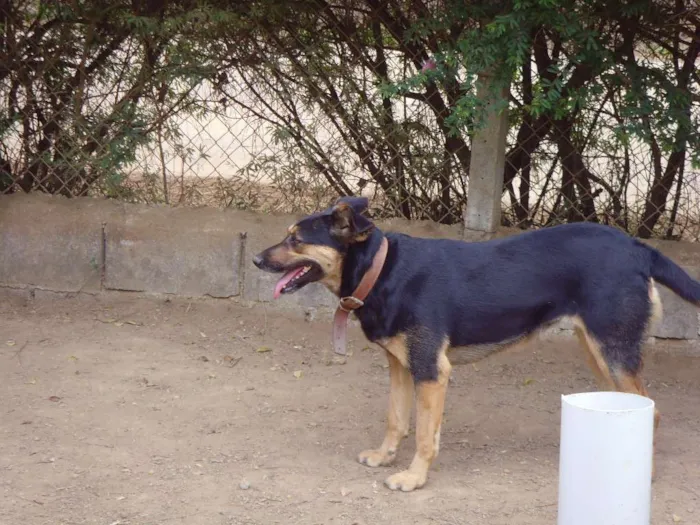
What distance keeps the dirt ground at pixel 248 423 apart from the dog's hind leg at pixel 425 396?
4.3 inches

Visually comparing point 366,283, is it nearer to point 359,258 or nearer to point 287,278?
point 359,258

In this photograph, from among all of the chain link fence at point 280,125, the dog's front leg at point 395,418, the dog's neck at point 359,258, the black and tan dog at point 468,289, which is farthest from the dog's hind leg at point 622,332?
the chain link fence at point 280,125

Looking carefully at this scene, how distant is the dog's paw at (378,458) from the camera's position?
4875mm

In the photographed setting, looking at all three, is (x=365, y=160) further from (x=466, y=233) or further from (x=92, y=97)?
→ (x=92, y=97)

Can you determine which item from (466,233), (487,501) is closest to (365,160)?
(466,233)

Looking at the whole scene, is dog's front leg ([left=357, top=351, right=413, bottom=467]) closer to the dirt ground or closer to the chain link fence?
the dirt ground

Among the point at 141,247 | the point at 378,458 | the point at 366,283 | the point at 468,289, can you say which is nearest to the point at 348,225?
the point at 366,283

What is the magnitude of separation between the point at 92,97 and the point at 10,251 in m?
1.36

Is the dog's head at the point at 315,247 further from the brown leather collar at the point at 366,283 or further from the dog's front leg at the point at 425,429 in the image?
the dog's front leg at the point at 425,429

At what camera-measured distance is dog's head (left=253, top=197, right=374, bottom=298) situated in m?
4.57

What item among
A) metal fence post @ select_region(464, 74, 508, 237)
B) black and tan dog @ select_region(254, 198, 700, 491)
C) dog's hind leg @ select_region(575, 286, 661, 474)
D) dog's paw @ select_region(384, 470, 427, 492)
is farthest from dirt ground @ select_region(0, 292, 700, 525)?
metal fence post @ select_region(464, 74, 508, 237)

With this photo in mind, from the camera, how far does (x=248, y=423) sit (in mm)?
5406

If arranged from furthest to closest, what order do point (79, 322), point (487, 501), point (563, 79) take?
1. point (79, 322)
2. point (563, 79)
3. point (487, 501)

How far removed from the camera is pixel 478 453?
5.07 m
